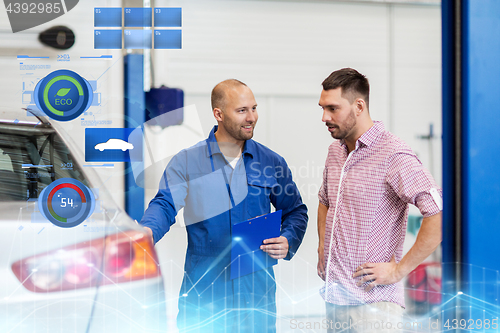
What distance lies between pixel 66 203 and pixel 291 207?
100 cm

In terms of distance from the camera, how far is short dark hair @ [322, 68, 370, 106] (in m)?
2.05

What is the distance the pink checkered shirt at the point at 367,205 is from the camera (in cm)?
194

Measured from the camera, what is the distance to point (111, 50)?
2.00 metres

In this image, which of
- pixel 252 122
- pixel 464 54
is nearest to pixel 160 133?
pixel 252 122

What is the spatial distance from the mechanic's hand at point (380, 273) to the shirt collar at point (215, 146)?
2.38 ft

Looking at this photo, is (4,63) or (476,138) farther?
(476,138)

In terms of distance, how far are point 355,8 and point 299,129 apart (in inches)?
25.0

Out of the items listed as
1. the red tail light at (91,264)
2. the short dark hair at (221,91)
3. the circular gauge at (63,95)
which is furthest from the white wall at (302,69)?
the circular gauge at (63,95)

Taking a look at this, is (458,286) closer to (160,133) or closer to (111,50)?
(160,133)

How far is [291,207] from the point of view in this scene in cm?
213

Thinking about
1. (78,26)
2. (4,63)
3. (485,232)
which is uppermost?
(78,26)
